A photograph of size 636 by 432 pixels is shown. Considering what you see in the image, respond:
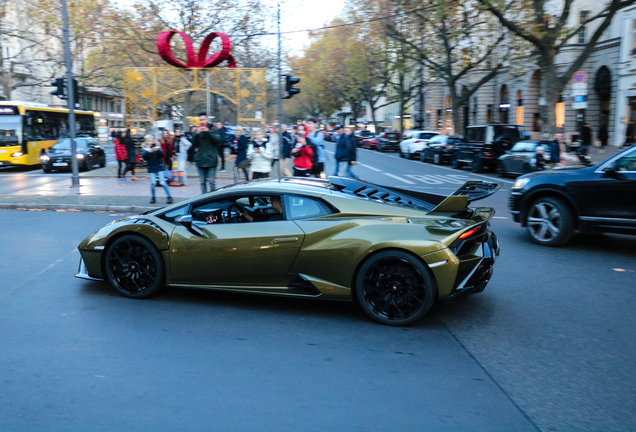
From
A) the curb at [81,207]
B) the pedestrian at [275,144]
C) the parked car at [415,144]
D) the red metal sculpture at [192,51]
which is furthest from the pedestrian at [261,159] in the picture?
the parked car at [415,144]

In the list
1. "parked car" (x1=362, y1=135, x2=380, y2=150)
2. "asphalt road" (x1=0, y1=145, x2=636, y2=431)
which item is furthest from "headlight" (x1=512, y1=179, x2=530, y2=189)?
"parked car" (x1=362, y1=135, x2=380, y2=150)

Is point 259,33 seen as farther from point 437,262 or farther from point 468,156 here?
point 437,262

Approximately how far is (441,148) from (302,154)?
58.7ft

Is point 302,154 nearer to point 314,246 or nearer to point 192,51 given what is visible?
point 314,246

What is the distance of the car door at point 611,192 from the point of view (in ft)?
27.7

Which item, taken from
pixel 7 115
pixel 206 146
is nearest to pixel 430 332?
pixel 206 146

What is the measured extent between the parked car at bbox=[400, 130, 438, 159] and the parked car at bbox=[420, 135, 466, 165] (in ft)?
6.76

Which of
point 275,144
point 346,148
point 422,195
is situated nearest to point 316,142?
point 275,144

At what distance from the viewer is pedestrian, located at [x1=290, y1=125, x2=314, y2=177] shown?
13.7 m

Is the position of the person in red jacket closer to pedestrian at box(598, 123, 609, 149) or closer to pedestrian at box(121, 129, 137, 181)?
pedestrian at box(121, 129, 137, 181)

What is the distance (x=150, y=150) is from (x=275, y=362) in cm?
1054

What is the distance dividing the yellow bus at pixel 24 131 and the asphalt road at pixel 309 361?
21721 mm

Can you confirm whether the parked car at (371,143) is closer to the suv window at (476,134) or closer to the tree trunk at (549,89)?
the suv window at (476,134)

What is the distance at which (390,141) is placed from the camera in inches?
1745
